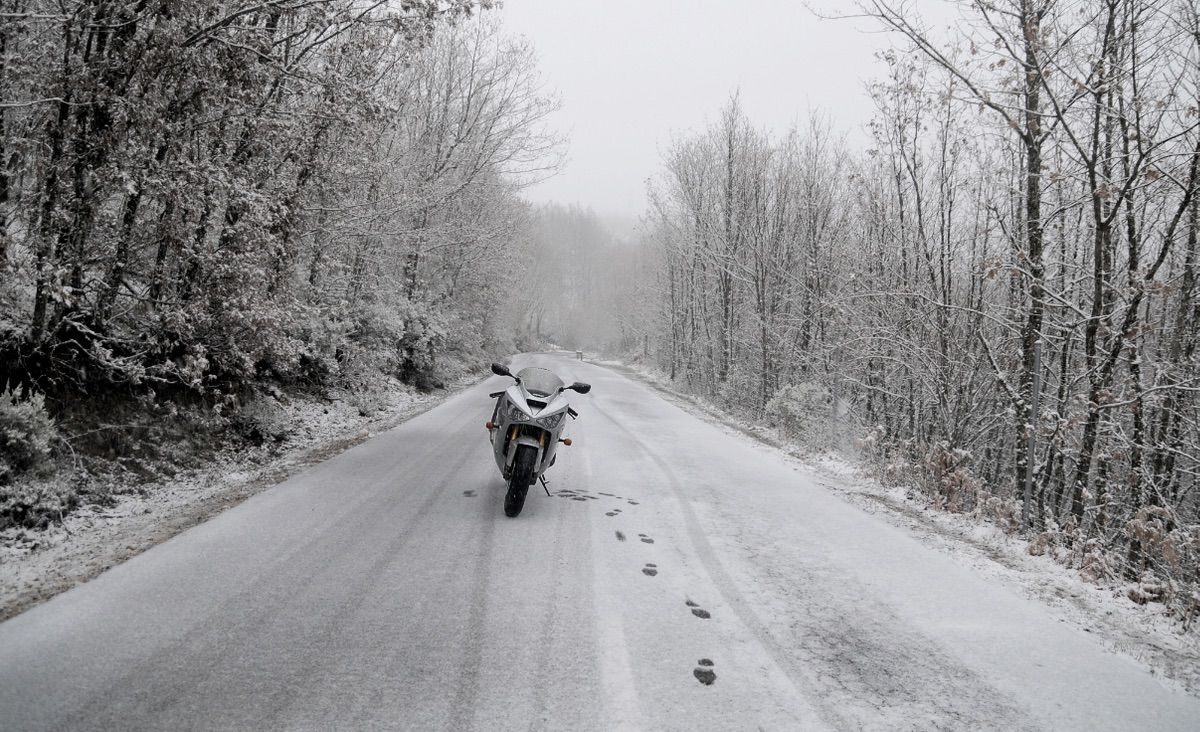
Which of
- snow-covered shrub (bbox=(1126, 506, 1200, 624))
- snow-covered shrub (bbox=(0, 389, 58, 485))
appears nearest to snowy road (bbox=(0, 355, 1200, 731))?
snow-covered shrub (bbox=(1126, 506, 1200, 624))

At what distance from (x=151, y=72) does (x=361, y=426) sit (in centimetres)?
662

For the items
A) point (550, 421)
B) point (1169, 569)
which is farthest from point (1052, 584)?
point (550, 421)

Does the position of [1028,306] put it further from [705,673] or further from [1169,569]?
[705,673]

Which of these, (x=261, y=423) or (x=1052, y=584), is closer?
(x=1052, y=584)

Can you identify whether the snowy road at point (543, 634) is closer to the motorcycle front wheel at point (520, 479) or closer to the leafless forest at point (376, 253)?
the motorcycle front wheel at point (520, 479)

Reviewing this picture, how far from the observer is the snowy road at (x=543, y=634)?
265 cm

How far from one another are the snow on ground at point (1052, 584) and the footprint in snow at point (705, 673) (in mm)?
2530

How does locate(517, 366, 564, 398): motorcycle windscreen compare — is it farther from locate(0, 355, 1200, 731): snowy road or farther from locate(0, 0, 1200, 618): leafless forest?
locate(0, 0, 1200, 618): leafless forest

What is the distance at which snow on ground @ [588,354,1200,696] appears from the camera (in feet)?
11.5

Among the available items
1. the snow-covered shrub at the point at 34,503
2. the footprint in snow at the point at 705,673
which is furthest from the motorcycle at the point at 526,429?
the snow-covered shrub at the point at 34,503

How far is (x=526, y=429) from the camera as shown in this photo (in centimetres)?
567

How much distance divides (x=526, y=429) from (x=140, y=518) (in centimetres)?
337

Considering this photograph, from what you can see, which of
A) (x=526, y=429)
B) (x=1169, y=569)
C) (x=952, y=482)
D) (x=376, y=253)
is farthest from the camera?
(x=376, y=253)

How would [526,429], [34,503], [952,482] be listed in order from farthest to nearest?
[952,482]
[526,429]
[34,503]
